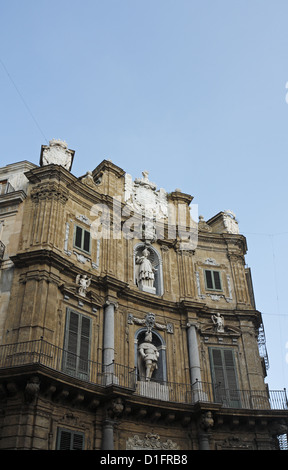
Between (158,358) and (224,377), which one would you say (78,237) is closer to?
(158,358)

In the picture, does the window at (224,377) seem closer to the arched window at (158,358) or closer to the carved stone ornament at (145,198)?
the arched window at (158,358)

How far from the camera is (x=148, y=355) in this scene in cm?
Result: 2200

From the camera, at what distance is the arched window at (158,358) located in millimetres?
21942

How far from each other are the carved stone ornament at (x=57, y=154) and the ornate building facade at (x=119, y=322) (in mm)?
70

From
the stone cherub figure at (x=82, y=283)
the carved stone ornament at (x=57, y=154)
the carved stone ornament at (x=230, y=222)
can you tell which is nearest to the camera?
the stone cherub figure at (x=82, y=283)

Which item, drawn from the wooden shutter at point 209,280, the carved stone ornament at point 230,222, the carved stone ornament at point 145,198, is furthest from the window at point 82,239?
the carved stone ornament at point 230,222

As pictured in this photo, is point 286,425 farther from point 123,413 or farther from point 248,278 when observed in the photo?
point 248,278

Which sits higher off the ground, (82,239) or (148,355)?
(82,239)

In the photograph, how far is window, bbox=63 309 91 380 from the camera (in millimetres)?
19578

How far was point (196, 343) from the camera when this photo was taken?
76.4 ft

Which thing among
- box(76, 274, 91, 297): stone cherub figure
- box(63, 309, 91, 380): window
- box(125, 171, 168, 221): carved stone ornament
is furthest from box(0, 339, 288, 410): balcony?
box(125, 171, 168, 221): carved stone ornament

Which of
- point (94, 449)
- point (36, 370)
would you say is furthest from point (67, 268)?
point (94, 449)

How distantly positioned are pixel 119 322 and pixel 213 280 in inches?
249

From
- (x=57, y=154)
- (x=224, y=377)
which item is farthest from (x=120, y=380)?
(x=57, y=154)
